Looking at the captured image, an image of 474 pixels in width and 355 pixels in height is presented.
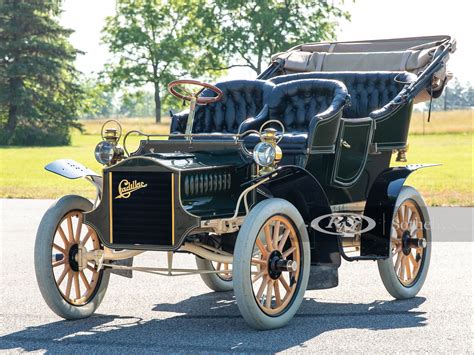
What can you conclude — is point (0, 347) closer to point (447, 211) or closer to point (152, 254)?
point (152, 254)

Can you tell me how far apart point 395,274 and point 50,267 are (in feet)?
9.27

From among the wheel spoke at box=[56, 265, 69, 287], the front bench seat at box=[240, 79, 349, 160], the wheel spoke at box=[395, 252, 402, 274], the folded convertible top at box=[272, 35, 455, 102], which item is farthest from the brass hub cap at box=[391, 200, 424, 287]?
the wheel spoke at box=[56, 265, 69, 287]

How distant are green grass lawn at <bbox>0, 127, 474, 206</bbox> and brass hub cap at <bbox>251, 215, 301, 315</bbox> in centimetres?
1107

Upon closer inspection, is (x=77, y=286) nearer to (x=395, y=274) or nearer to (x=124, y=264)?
(x=124, y=264)

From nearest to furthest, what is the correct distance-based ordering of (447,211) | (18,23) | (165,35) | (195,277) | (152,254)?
(195,277), (152,254), (447,211), (18,23), (165,35)

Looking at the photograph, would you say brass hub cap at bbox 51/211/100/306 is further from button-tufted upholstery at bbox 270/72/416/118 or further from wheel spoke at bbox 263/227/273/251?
button-tufted upholstery at bbox 270/72/416/118

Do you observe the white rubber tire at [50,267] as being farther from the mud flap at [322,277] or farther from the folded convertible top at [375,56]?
the folded convertible top at [375,56]

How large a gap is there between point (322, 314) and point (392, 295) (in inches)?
38.9

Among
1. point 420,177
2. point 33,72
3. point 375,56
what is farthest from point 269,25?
point 375,56

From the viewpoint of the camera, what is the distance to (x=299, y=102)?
8.92m

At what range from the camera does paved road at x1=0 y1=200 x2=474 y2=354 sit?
21.1ft

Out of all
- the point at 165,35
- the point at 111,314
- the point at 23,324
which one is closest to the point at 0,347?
the point at 23,324

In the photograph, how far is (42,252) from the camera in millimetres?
7191

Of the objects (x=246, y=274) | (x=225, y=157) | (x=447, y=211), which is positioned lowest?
(x=447, y=211)
